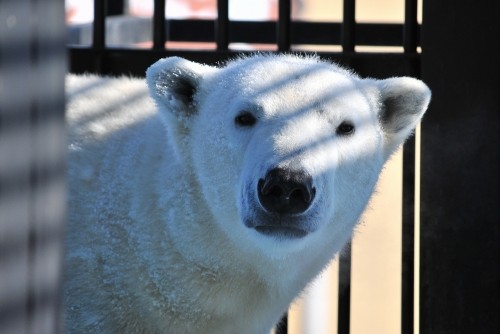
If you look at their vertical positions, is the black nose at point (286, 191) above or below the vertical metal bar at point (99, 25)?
below

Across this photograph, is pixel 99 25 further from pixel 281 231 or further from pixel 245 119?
pixel 281 231

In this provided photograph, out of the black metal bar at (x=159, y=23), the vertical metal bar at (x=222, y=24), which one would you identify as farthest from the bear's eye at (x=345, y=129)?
the black metal bar at (x=159, y=23)

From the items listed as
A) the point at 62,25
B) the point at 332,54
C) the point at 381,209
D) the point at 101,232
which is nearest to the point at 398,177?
the point at 381,209

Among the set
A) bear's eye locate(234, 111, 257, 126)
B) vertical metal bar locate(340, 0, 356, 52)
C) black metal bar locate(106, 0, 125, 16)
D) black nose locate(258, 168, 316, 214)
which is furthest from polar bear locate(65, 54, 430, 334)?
black metal bar locate(106, 0, 125, 16)

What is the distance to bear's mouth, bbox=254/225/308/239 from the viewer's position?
243 cm

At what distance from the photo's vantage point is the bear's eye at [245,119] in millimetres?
2637

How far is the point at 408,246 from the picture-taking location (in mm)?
3477

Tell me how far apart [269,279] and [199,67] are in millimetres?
708

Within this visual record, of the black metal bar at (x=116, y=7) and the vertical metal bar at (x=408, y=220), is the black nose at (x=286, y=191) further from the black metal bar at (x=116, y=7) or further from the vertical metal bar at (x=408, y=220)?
the black metal bar at (x=116, y=7)

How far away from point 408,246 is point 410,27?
836 millimetres

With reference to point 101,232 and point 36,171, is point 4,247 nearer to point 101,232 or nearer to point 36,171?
point 36,171

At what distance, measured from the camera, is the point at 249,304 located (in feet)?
9.39

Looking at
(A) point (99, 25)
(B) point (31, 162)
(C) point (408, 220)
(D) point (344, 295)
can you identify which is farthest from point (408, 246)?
(B) point (31, 162)

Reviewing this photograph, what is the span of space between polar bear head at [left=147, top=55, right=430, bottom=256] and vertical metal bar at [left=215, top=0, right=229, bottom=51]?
0.53m
